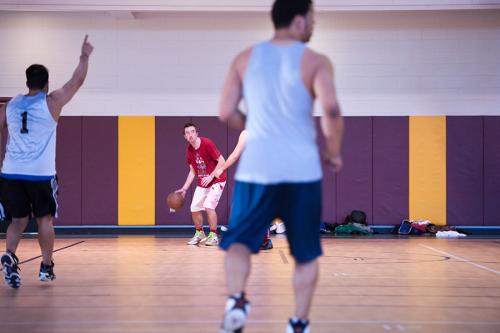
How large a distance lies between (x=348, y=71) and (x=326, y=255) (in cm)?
514

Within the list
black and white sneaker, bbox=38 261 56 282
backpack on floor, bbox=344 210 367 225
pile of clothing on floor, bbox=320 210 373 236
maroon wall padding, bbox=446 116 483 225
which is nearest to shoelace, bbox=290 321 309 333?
black and white sneaker, bbox=38 261 56 282

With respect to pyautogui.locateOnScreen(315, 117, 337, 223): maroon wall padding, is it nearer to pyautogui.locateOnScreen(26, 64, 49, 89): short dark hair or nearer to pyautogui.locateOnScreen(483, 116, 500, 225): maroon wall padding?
pyautogui.locateOnScreen(483, 116, 500, 225): maroon wall padding

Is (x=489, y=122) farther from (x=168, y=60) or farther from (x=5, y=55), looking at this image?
(x=5, y=55)

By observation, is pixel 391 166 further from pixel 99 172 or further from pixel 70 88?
pixel 70 88

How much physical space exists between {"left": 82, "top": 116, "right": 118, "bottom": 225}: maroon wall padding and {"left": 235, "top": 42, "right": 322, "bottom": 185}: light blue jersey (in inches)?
377

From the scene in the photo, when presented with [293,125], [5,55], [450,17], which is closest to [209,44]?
[5,55]

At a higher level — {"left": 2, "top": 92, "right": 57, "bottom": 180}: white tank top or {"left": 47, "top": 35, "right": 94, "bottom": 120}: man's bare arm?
{"left": 47, "top": 35, "right": 94, "bottom": 120}: man's bare arm

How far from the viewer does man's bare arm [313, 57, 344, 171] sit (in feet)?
9.31

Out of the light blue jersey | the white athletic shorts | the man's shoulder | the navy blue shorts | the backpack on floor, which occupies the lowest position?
the backpack on floor

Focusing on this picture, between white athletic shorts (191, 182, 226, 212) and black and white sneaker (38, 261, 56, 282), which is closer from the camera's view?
black and white sneaker (38, 261, 56, 282)

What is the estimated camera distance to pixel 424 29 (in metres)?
12.3

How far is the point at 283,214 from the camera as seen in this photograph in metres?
2.97

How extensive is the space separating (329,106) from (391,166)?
972cm

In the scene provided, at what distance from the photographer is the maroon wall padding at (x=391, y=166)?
12250 millimetres
